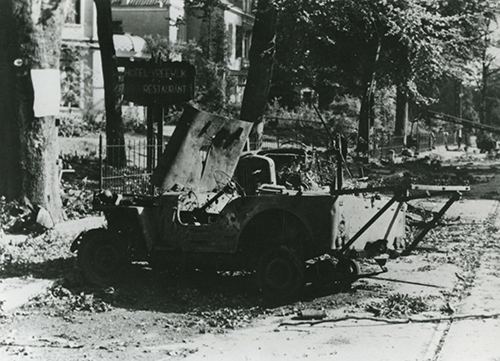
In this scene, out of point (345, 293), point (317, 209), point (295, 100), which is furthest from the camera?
point (295, 100)

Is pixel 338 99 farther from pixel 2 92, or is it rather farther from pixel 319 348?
pixel 319 348

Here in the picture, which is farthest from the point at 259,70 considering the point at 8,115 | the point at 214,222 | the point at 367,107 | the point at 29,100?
the point at 214,222

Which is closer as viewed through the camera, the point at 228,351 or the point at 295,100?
the point at 228,351

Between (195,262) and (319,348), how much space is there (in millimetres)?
2636

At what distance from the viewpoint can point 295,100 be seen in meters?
40.4

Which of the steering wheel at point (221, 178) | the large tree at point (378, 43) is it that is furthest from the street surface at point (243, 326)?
the large tree at point (378, 43)

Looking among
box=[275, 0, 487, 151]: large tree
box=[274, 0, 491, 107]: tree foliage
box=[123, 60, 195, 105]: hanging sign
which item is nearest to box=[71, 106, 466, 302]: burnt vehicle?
box=[123, 60, 195, 105]: hanging sign

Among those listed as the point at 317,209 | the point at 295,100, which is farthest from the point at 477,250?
the point at 295,100

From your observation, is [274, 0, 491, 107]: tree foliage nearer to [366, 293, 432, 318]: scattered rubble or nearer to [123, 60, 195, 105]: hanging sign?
[123, 60, 195, 105]: hanging sign

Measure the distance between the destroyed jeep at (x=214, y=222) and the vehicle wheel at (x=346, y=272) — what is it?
0.01m

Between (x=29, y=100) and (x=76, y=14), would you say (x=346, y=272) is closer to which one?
(x=29, y=100)

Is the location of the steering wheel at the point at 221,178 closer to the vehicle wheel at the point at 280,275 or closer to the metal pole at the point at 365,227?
the vehicle wheel at the point at 280,275

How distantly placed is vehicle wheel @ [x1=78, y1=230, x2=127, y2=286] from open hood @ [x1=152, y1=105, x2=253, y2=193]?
909 mm

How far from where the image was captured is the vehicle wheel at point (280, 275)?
8352mm
